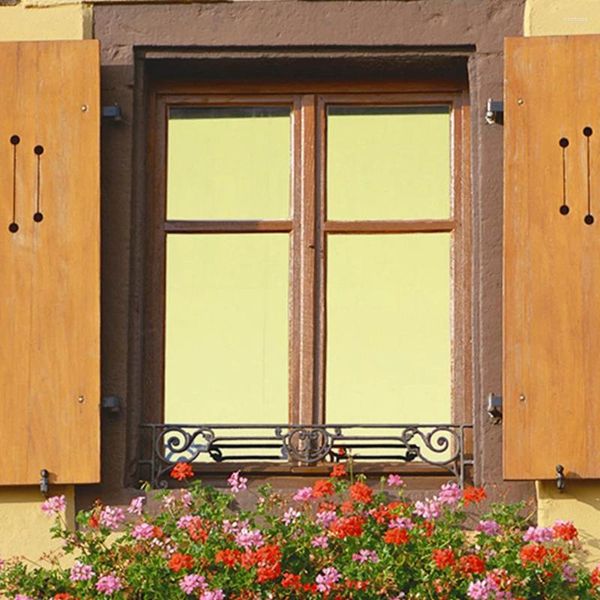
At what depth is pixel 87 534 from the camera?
7.21 metres

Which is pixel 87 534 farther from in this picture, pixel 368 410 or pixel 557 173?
pixel 557 173

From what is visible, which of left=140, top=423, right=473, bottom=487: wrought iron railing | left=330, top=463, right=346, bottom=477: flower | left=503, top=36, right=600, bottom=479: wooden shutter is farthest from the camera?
left=140, top=423, right=473, bottom=487: wrought iron railing

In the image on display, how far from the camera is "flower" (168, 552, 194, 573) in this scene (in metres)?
6.91

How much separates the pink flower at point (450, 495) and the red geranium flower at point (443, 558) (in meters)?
0.27

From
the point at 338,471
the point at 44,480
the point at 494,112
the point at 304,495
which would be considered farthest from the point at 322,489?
the point at 494,112

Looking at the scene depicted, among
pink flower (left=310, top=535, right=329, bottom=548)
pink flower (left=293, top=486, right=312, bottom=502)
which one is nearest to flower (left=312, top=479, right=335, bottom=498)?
pink flower (left=293, top=486, right=312, bottom=502)

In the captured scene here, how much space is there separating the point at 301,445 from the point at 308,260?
606 mm

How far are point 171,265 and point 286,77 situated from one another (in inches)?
28.7

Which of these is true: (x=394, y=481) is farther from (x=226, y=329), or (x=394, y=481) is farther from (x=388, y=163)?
(x=388, y=163)

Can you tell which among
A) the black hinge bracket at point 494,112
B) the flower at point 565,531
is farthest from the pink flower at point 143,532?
the black hinge bracket at point 494,112

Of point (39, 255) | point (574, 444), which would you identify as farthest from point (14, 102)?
point (574, 444)

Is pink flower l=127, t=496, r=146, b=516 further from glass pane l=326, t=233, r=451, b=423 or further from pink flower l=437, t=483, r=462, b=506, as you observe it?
pink flower l=437, t=483, r=462, b=506

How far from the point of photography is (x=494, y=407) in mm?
7336

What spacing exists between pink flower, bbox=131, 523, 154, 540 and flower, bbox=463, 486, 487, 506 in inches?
37.2
